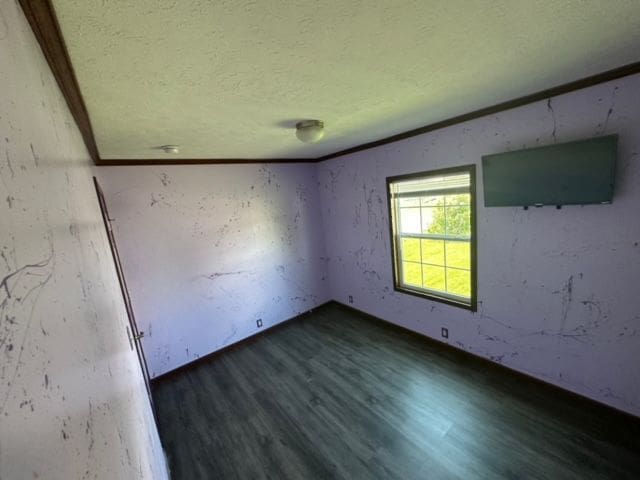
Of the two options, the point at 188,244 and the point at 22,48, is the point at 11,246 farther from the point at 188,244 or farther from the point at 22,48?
the point at 188,244

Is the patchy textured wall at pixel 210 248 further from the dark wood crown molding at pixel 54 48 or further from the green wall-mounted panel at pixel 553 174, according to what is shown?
the green wall-mounted panel at pixel 553 174

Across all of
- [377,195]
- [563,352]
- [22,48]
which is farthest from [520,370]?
[22,48]

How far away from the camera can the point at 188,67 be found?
107cm

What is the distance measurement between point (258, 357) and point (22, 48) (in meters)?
3.16

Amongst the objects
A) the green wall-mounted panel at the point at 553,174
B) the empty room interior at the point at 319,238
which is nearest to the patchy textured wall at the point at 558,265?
the empty room interior at the point at 319,238

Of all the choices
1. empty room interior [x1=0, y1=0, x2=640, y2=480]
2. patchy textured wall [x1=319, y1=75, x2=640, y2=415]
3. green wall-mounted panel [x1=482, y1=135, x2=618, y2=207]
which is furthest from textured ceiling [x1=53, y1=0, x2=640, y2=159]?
green wall-mounted panel [x1=482, y1=135, x2=618, y2=207]

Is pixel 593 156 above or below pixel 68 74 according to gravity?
below

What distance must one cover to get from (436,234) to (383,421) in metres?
1.75

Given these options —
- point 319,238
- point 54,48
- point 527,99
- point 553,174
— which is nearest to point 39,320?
point 54,48

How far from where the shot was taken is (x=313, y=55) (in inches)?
42.6

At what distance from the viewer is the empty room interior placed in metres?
0.52

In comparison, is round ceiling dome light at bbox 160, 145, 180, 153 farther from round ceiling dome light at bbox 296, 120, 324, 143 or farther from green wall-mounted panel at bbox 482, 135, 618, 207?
green wall-mounted panel at bbox 482, 135, 618, 207

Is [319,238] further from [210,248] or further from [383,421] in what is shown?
[383,421]

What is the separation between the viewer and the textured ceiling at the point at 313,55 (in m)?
0.83
